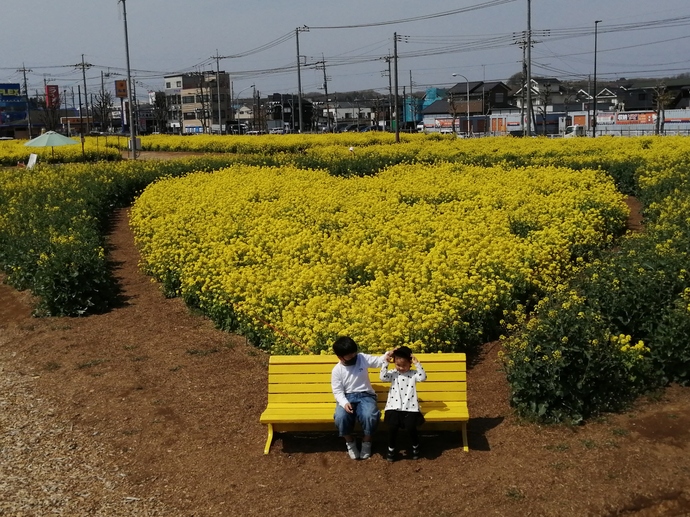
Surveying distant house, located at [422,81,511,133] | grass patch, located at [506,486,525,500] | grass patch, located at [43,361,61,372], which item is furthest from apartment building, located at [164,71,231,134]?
grass patch, located at [506,486,525,500]

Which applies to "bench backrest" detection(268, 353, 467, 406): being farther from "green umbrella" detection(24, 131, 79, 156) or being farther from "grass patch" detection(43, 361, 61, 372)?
"green umbrella" detection(24, 131, 79, 156)

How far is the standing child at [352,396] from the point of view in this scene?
21.0ft

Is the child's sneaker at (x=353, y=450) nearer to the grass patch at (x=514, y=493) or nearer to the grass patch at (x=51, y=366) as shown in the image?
the grass patch at (x=514, y=493)

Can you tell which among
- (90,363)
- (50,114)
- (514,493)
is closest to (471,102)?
(50,114)

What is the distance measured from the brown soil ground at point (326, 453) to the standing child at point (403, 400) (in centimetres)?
22

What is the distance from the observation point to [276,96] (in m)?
108

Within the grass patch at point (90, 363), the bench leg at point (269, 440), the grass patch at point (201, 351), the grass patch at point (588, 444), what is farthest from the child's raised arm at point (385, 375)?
the grass patch at point (90, 363)

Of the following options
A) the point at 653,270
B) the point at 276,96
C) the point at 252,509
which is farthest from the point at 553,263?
the point at 276,96

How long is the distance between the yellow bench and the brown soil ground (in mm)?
248

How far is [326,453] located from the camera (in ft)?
21.5

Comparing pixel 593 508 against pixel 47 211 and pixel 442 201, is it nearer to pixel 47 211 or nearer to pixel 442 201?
pixel 442 201

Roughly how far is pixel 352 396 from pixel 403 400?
435 millimetres

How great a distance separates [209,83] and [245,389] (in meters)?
92.4

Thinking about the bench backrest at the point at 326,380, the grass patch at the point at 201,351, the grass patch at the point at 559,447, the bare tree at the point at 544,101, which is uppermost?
the bare tree at the point at 544,101
